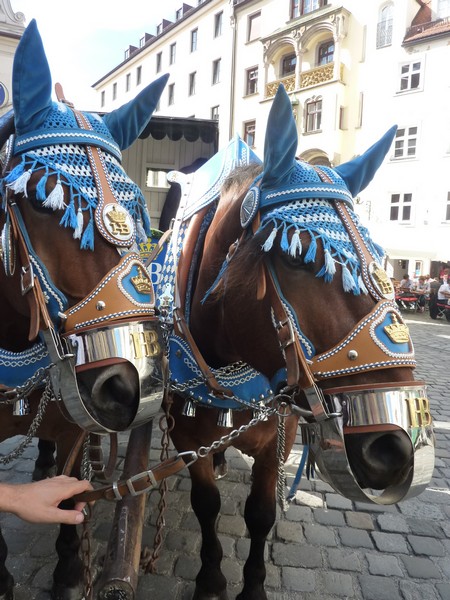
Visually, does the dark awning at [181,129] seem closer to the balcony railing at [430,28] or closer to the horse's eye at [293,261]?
the horse's eye at [293,261]

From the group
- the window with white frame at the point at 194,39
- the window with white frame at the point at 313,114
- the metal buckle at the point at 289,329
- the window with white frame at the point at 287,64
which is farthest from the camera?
the window with white frame at the point at 194,39

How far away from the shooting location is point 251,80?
25344 millimetres

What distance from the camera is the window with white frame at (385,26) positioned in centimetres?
1988

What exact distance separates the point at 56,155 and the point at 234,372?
1193 millimetres

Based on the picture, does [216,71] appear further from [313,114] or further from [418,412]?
[418,412]

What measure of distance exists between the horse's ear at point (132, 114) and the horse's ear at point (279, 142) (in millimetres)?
691

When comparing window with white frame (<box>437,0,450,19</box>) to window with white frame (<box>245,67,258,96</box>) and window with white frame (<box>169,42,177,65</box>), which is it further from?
window with white frame (<box>169,42,177,65</box>)

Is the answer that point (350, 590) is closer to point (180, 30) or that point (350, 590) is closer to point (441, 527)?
point (441, 527)

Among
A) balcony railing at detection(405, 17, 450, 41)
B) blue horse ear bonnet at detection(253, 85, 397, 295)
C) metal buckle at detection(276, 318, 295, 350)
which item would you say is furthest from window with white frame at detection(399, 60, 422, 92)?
metal buckle at detection(276, 318, 295, 350)

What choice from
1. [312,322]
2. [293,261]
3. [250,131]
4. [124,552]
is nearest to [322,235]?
[293,261]

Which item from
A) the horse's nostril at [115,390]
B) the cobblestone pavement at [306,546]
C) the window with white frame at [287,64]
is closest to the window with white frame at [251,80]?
the window with white frame at [287,64]

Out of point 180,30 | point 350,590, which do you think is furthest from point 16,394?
point 180,30

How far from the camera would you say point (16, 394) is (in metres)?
1.87

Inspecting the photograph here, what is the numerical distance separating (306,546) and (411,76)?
21490 millimetres
